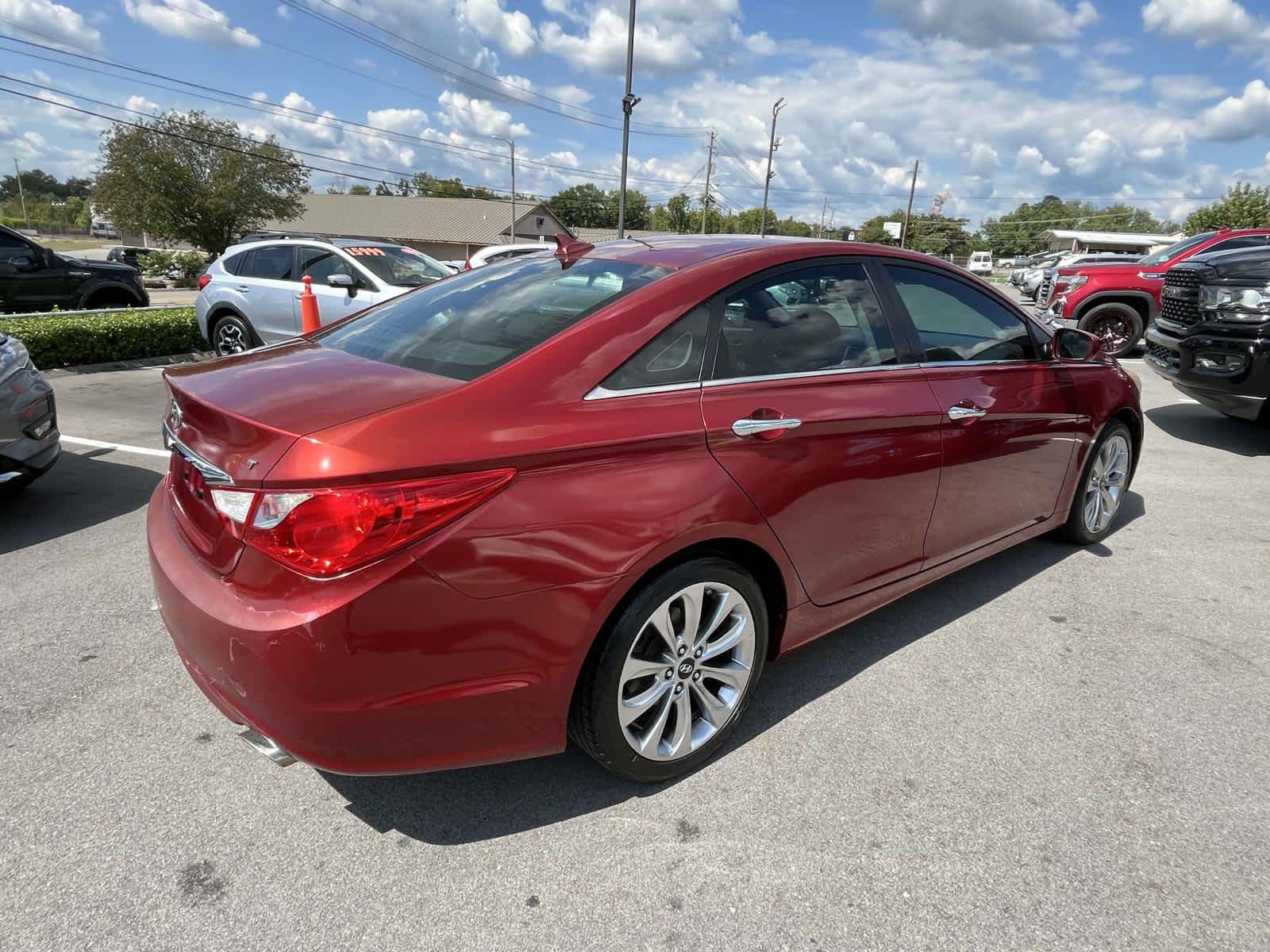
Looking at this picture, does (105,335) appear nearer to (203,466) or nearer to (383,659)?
(203,466)

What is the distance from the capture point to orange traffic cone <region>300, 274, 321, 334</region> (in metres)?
8.68

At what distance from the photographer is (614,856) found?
217 cm

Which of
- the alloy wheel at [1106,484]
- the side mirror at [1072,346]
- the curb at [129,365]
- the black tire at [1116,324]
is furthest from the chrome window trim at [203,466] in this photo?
the black tire at [1116,324]

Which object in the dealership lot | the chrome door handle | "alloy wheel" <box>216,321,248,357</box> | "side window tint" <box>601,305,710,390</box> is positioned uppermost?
"side window tint" <box>601,305,710,390</box>

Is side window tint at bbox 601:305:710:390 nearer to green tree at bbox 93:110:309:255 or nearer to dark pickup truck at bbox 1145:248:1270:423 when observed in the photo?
dark pickup truck at bbox 1145:248:1270:423

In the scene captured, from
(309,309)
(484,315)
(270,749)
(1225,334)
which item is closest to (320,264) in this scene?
(309,309)

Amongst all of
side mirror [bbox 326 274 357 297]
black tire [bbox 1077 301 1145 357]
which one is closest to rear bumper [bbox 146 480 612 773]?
side mirror [bbox 326 274 357 297]

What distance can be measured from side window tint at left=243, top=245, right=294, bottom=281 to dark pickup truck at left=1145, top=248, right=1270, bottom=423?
30.9 feet

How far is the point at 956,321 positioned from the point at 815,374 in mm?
1167

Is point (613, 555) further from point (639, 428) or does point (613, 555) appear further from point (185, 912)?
point (185, 912)

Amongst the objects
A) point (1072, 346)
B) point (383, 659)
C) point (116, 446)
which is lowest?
point (116, 446)

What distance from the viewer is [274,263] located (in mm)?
9703

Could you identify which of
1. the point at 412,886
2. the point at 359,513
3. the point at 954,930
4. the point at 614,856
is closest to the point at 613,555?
the point at 359,513

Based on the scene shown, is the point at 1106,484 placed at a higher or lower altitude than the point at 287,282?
lower
